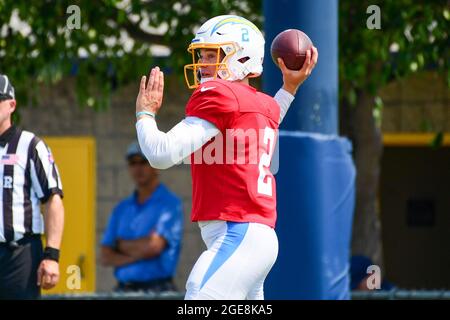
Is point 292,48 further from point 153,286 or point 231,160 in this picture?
point 153,286

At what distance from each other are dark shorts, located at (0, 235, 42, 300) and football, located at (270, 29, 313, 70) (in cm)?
195

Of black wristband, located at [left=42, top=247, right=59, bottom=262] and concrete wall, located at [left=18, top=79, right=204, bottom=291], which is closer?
black wristband, located at [left=42, top=247, right=59, bottom=262]

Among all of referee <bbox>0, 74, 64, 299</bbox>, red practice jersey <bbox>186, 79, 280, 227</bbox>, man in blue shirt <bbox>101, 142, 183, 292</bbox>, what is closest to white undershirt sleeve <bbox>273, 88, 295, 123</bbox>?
red practice jersey <bbox>186, 79, 280, 227</bbox>

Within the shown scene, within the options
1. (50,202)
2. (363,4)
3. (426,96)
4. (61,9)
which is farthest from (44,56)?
(426,96)

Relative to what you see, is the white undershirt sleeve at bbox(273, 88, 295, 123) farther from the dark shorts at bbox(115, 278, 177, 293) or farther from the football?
the dark shorts at bbox(115, 278, 177, 293)

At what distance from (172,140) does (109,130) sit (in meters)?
7.80

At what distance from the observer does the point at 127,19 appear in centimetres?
1079

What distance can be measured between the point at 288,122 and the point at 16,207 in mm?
1532

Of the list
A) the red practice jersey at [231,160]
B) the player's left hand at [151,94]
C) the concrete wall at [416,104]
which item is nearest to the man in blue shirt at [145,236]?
the concrete wall at [416,104]

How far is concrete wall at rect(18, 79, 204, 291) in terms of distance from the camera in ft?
43.2

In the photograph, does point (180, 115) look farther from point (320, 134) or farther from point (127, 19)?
point (320, 134)

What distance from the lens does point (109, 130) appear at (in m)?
13.4

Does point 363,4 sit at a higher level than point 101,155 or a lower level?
higher

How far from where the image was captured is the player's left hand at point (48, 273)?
7.40 m
